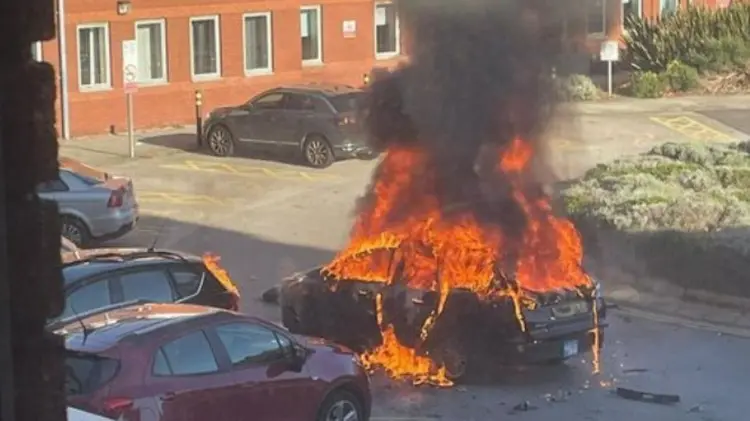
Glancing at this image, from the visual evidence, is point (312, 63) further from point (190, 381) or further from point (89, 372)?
point (89, 372)

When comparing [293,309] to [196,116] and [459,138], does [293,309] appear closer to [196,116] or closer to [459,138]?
[459,138]

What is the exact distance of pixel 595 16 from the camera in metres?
16.9

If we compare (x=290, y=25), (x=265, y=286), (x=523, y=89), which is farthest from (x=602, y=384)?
(x=290, y=25)

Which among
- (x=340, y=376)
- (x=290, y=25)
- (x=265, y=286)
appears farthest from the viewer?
(x=290, y=25)

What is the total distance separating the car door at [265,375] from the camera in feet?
31.7

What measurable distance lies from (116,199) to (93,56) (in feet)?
40.7

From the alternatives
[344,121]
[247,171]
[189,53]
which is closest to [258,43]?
[189,53]

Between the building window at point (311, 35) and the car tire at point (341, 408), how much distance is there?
2414 cm

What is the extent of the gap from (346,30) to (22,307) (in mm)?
32546

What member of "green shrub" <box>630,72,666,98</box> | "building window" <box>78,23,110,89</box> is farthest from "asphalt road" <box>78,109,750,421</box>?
"green shrub" <box>630,72,666,98</box>

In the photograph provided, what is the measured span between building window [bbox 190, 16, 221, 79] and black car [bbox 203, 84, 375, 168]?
12.2ft

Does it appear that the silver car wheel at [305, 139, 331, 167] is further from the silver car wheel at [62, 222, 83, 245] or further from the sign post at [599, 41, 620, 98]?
the silver car wheel at [62, 222, 83, 245]

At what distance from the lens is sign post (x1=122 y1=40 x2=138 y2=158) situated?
27953mm

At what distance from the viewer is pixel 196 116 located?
31.1 m
